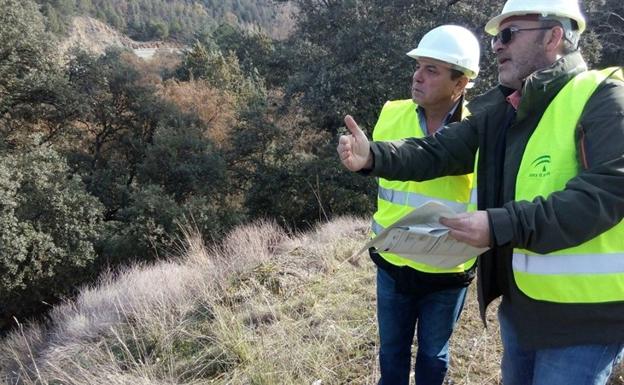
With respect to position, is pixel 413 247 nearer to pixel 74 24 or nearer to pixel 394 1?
pixel 394 1

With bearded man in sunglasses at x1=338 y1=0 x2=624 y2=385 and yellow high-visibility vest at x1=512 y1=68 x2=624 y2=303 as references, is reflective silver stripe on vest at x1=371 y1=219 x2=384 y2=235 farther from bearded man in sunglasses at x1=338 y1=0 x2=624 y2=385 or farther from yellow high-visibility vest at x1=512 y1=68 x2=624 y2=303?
yellow high-visibility vest at x1=512 y1=68 x2=624 y2=303

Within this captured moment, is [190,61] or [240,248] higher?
[190,61]

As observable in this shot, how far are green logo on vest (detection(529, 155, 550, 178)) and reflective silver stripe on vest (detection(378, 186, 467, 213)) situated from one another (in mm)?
686

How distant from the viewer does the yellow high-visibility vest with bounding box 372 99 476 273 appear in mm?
2096

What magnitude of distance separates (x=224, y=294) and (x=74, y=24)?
51.7 m

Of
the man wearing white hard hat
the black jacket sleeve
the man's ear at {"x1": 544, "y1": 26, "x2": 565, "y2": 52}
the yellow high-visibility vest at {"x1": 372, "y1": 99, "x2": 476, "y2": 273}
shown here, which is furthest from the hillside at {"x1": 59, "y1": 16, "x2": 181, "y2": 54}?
the man's ear at {"x1": 544, "y1": 26, "x2": 565, "y2": 52}

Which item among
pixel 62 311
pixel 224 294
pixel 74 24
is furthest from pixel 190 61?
pixel 74 24

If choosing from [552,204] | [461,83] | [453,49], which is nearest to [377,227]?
[461,83]

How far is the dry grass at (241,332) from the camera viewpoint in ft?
9.30

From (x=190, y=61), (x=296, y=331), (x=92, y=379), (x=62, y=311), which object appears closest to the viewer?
(x=92, y=379)

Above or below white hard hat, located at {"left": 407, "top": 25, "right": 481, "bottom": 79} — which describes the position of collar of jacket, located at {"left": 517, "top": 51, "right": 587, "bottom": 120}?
below

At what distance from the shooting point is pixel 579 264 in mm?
1299

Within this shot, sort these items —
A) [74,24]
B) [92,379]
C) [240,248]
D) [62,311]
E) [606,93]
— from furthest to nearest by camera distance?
[74,24]
[62,311]
[240,248]
[92,379]
[606,93]

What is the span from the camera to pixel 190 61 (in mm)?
25422
